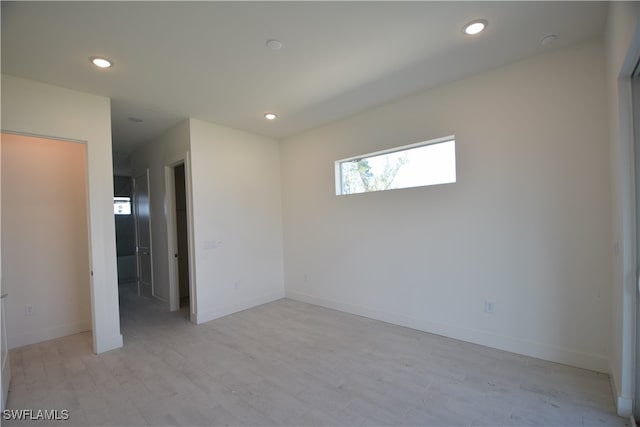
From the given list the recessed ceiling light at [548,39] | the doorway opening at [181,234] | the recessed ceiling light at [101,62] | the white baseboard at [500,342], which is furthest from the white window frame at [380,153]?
the doorway opening at [181,234]

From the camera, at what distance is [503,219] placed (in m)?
2.80

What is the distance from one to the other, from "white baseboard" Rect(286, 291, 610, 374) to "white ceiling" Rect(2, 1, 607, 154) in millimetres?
2651

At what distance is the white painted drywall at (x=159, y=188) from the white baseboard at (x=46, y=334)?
3.78 feet

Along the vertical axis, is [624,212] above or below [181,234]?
above

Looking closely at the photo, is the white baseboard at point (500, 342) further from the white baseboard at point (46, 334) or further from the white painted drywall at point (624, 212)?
the white baseboard at point (46, 334)

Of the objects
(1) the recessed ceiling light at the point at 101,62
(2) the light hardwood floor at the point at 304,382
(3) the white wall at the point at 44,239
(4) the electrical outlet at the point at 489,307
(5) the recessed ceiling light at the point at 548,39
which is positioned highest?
(1) the recessed ceiling light at the point at 101,62

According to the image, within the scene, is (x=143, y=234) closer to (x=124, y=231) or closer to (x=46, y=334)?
(x=46, y=334)

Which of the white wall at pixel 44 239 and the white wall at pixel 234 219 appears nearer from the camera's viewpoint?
the white wall at pixel 44 239

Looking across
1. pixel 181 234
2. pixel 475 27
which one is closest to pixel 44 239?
pixel 181 234

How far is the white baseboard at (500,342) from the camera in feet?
7.94

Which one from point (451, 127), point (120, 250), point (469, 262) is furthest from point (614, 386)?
point (120, 250)

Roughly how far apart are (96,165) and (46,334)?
2239 millimetres

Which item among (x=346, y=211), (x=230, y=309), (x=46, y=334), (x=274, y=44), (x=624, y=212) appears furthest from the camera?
(x=230, y=309)

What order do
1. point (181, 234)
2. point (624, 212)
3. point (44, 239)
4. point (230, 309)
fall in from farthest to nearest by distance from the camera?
point (181, 234), point (230, 309), point (44, 239), point (624, 212)
